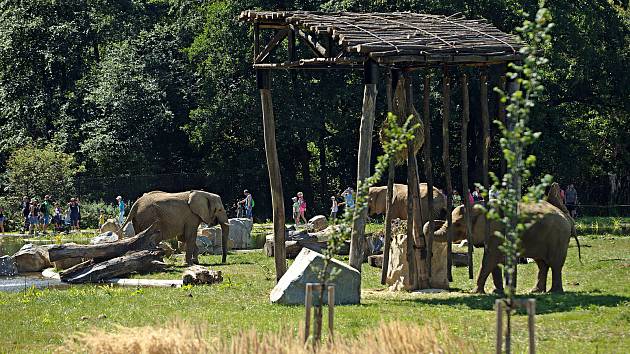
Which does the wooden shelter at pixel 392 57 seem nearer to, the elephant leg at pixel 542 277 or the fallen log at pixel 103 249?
the elephant leg at pixel 542 277

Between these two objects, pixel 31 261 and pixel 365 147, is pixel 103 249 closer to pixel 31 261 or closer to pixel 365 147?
pixel 31 261

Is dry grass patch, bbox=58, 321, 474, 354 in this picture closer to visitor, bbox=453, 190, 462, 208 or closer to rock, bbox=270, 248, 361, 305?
rock, bbox=270, 248, 361, 305

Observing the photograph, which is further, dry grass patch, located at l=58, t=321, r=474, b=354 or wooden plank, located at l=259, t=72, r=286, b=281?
wooden plank, located at l=259, t=72, r=286, b=281

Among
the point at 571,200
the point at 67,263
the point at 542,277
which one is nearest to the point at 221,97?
the point at 571,200

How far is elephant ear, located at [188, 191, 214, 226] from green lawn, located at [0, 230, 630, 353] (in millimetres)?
6994

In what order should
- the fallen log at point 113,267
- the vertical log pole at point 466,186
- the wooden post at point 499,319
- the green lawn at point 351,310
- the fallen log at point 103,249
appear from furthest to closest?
the fallen log at point 103,249
the fallen log at point 113,267
the vertical log pole at point 466,186
the green lawn at point 351,310
the wooden post at point 499,319

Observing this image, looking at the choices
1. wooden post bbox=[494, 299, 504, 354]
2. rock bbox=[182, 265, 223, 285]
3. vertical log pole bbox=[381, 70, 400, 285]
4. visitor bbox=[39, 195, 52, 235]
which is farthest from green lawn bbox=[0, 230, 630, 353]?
visitor bbox=[39, 195, 52, 235]

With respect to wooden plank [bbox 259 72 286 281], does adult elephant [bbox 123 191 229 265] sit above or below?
below

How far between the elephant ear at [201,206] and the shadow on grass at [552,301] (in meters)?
13.3

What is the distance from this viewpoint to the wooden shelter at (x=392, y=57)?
20.6 metres

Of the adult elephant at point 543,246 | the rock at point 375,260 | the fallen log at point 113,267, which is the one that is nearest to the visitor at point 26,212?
the fallen log at point 113,267

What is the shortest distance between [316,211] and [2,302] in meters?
35.4

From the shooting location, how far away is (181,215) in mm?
33062

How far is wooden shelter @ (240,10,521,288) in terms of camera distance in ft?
67.7
